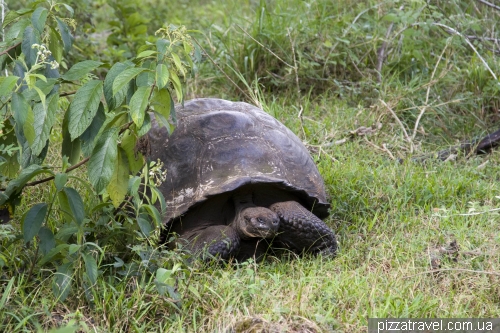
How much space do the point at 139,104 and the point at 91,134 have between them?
0.86 ft

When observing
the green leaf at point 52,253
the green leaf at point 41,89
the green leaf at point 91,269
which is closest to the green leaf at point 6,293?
the green leaf at point 52,253

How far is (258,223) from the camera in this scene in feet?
10.6

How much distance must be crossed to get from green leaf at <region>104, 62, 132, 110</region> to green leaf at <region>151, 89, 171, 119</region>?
0.12 metres

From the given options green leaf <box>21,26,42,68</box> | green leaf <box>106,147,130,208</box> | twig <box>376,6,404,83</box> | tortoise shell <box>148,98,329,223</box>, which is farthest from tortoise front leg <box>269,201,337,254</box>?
twig <box>376,6,404,83</box>

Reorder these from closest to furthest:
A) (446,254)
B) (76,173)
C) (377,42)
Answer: (446,254) < (76,173) < (377,42)

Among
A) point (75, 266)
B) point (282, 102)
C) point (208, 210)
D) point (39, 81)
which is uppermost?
point (39, 81)

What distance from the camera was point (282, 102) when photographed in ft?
17.7

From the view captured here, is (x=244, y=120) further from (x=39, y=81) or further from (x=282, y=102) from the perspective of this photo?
(x=282, y=102)

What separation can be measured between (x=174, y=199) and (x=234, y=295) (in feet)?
2.47

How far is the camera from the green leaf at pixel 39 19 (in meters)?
2.82

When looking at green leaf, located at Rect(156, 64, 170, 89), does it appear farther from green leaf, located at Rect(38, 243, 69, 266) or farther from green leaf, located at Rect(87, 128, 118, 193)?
green leaf, located at Rect(38, 243, 69, 266)

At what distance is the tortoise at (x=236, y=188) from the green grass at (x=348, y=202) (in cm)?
16

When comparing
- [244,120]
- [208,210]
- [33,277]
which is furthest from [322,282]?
[33,277]

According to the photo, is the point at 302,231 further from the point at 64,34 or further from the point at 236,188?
the point at 64,34
